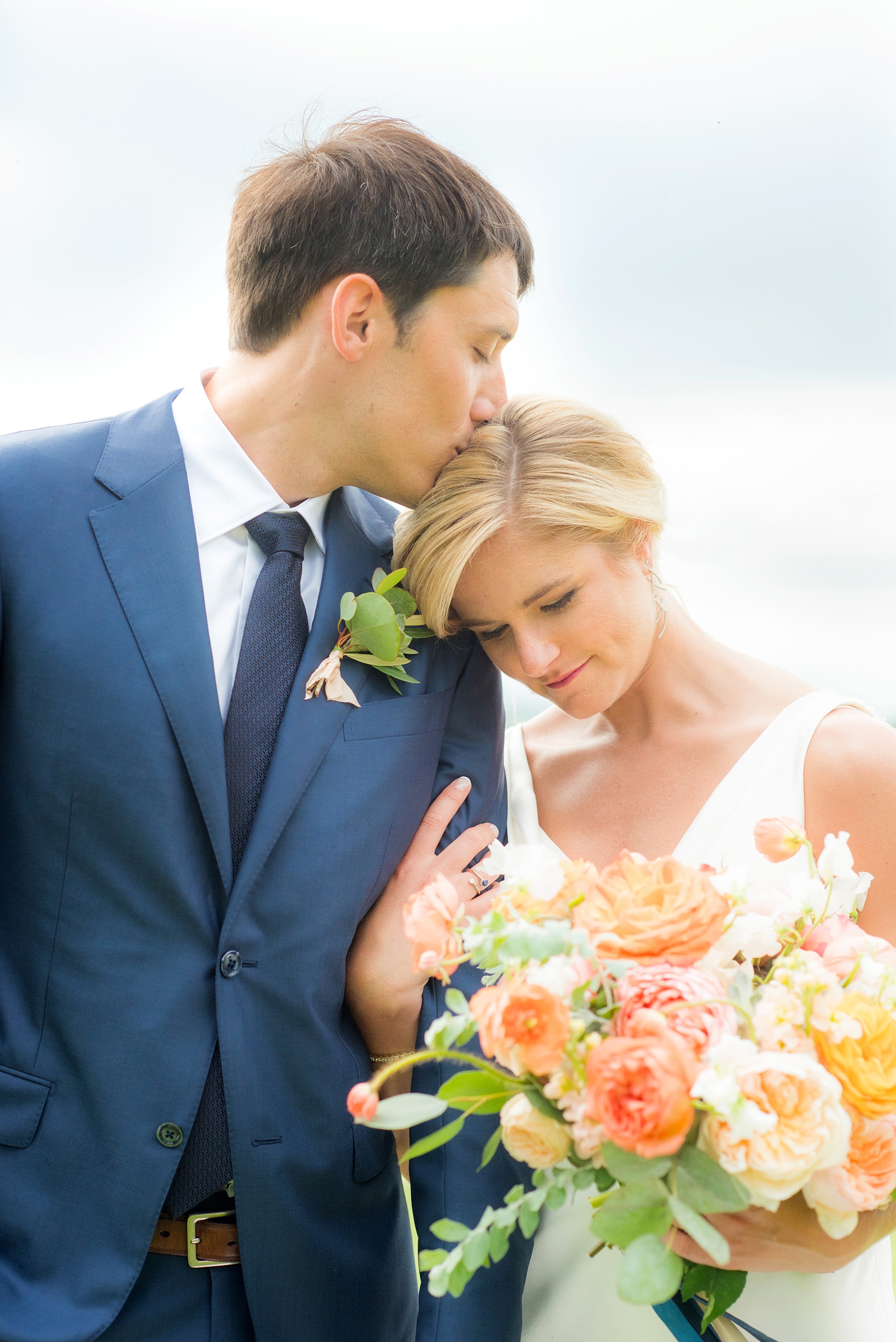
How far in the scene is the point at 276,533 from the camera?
1.93 m

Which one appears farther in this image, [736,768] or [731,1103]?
[736,768]

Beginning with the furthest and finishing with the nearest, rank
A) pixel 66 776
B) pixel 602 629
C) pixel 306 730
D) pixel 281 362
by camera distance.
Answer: pixel 602 629 → pixel 281 362 → pixel 306 730 → pixel 66 776

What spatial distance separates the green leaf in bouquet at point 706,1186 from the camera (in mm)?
1070

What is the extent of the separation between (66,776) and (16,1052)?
453mm

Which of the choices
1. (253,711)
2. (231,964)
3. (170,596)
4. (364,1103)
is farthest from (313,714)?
(364,1103)

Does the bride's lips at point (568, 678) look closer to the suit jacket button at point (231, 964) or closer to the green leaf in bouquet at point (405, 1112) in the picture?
the suit jacket button at point (231, 964)

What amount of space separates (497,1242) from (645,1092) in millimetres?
280

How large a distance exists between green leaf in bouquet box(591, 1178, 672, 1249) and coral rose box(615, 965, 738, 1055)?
0.53 ft

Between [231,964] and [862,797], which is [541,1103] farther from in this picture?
[862,797]

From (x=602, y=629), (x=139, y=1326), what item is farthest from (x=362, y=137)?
(x=139, y=1326)

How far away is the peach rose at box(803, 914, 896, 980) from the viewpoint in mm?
1287

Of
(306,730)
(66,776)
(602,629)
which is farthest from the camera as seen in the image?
(602,629)

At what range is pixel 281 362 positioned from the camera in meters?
2.06

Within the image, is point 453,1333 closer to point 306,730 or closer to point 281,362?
point 306,730
